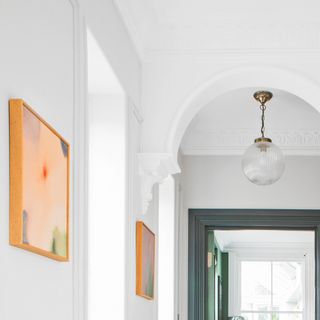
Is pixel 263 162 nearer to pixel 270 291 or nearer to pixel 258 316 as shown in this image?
pixel 270 291

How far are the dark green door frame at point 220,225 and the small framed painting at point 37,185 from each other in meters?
3.78

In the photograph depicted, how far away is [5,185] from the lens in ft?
4.85

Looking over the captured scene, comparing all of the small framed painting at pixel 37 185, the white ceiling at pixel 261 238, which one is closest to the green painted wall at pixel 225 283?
the white ceiling at pixel 261 238

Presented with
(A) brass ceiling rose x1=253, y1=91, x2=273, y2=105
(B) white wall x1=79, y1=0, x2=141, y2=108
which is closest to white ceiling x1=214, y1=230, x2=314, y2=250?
(A) brass ceiling rose x1=253, y1=91, x2=273, y2=105

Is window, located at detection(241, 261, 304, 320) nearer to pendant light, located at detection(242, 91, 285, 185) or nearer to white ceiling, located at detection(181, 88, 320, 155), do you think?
white ceiling, located at detection(181, 88, 320, 155)

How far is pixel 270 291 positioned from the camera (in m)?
11.2

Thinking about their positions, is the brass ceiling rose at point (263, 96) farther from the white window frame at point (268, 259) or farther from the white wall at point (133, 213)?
the white window frame at point (268, 259)

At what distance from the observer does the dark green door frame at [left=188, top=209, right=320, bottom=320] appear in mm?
5586

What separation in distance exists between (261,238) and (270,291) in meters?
1.19

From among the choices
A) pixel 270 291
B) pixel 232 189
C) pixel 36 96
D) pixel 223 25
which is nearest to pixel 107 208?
pixel 223 25

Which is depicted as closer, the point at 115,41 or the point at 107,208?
the point at 115,41

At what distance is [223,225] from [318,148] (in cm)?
95

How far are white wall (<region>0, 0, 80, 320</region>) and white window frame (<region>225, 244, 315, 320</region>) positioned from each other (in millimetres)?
8668

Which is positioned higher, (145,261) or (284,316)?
(145,261)
